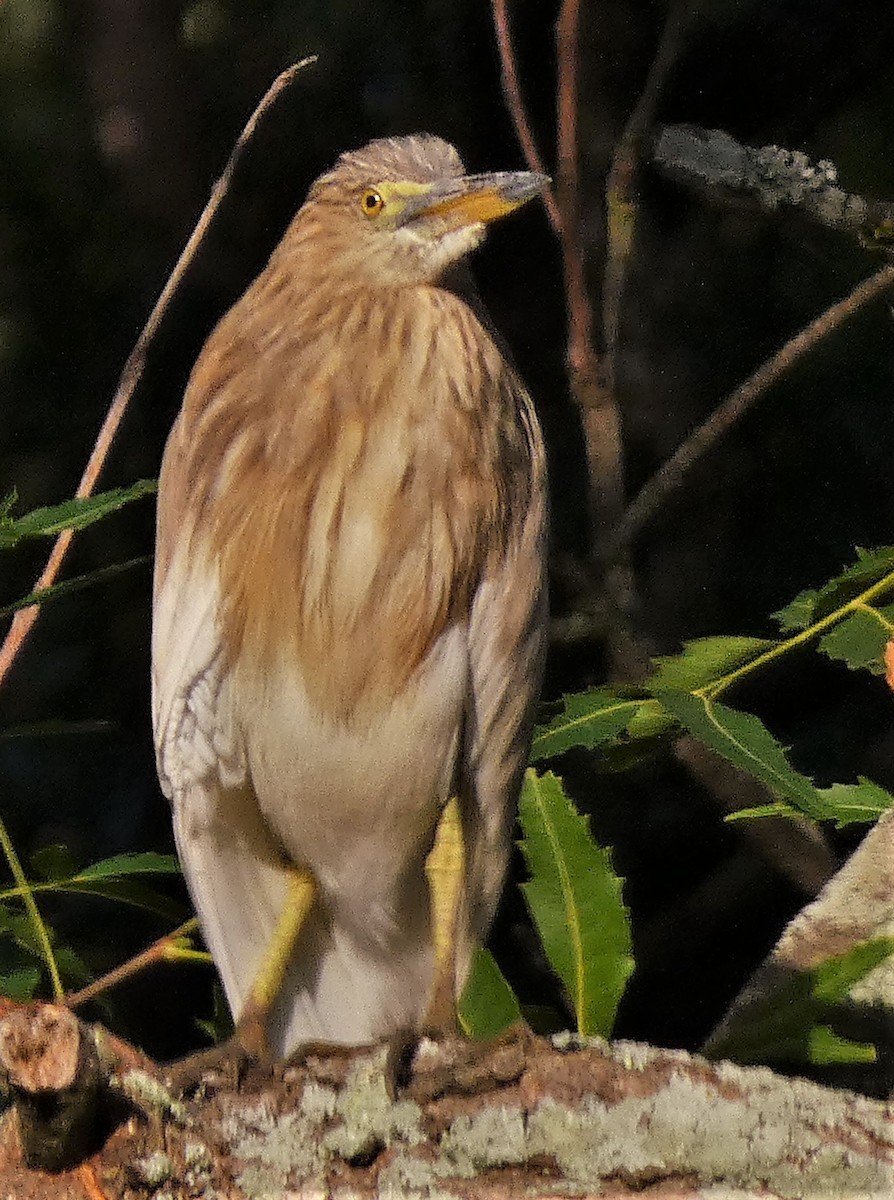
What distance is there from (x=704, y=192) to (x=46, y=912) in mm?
727

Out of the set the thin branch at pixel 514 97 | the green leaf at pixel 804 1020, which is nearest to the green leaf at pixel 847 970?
the green leaf at pixel 804 1020

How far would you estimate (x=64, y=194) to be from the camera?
122cm

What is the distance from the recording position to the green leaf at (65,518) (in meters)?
0.89

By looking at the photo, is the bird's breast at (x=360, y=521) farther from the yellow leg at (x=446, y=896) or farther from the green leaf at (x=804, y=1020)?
the green leaf at (x=804, y=1020)

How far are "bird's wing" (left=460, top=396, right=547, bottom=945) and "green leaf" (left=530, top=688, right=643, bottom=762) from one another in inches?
0.6

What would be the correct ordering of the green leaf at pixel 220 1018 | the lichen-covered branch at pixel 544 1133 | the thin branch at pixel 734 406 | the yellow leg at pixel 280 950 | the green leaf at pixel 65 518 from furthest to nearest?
the thin branch at pixel 734 406, the green leaf at pixel 220 1018, the yellow leg at pixel 280 950, the green leaf at pixel 65 518, the lichen-covered branch at pixel 544 1133

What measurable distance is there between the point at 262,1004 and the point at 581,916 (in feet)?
0.62

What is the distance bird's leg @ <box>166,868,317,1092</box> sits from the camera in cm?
83

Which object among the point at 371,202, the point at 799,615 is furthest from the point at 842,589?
the point at 371,202

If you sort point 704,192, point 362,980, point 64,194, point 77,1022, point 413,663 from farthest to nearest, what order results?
1. point 704,192
2. point 64,194
3. point 362,980
4. point 413,663
5. point 77,1022

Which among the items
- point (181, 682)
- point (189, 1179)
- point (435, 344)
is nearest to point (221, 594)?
point (181, 682)

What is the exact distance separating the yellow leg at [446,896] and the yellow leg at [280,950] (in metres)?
0.08

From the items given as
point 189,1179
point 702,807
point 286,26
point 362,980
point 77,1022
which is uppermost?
point 286,26

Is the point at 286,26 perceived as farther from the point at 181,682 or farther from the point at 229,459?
the point at 181,682
